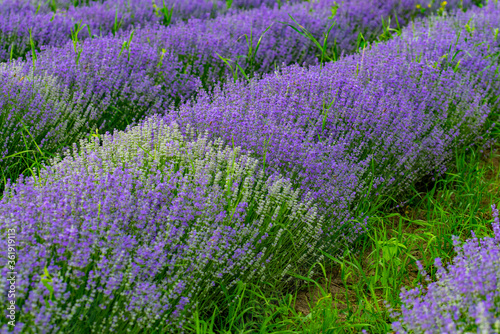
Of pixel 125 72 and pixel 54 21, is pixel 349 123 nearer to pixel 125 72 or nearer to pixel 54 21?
pixel 125 72

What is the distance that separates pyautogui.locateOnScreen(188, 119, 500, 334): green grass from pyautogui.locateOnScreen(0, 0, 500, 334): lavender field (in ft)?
0.05

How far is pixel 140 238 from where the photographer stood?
2033 millimetres

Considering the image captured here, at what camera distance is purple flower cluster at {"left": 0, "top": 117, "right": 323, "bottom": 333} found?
1716 mm

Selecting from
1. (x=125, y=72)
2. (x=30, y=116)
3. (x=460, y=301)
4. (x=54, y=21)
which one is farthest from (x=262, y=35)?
(x=460, y=301)

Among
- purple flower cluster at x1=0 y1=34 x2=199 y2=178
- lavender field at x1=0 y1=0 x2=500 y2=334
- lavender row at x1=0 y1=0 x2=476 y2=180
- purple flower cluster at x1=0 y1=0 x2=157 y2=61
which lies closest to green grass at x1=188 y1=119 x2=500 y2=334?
lavender field at x1=0 y1=0 x2=500 y2=334

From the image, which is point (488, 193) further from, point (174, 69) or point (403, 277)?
point (174, 69)

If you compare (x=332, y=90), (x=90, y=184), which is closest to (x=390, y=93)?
(x=332, y=90)

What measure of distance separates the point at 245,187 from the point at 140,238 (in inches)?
21.3

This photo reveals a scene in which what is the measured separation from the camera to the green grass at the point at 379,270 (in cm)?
226

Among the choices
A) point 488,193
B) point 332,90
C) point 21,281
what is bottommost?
point 488,193

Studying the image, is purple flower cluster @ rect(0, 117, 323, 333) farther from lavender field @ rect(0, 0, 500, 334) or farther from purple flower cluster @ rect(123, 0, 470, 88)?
purple flower cluster @ rect(123, 0, 470, 88)

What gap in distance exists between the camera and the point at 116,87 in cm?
366

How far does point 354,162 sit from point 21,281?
2132 millimetres

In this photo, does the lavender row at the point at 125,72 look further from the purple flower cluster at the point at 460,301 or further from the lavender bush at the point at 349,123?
the purple flower cluster at the point at 460,301
